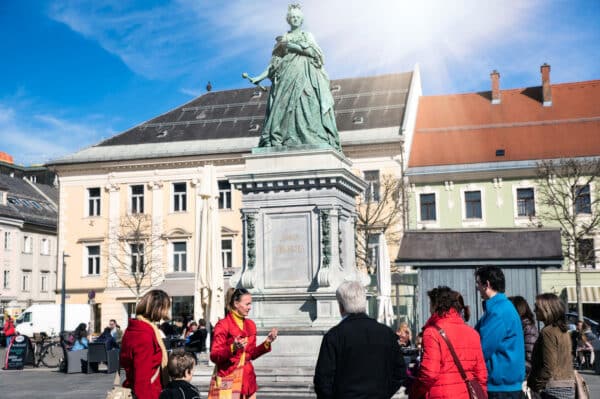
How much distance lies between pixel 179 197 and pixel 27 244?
1553cm

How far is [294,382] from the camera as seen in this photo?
1167 centimetres

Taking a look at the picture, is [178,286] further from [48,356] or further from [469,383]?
[469,383]

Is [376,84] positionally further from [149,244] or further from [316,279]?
[316,279]

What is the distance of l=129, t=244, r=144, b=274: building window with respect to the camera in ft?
145

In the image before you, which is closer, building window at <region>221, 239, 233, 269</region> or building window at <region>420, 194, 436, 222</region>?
building window at <region>420, 194, 436, 222</region>

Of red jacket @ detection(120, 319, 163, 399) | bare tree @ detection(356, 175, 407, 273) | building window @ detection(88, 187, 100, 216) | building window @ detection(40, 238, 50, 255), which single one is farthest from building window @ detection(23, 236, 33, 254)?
red jacket @ detection(120, 319, 163, 399)

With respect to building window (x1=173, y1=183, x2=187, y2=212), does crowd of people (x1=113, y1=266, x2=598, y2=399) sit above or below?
below

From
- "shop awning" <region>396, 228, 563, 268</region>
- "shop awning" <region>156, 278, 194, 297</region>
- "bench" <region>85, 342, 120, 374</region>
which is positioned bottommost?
"bench" <region>85, 342, 120, 374</region>

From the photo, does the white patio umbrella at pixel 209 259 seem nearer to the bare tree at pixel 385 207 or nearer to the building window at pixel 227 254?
the bare tree at pixel 385 207

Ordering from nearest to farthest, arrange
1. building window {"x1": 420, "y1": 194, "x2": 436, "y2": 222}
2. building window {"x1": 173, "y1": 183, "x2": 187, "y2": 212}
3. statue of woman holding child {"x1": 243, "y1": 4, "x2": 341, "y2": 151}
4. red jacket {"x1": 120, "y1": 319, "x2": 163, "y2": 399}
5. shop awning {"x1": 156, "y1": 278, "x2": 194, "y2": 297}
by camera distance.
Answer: red jacket {"x1": 120, "y1": 319, "x2": 163, "y2": 399} → statue of woman holding child {"x1": 243, "y1": 4, "x2": 341, "y2": 151} → building window {"x1": 420, "y1": 194, "x2": 436, "y2": 222} → shop awning {"x1": 156, "y1": 278, "x2": 194, "y2": 297} → building window {"x1": 173, "y1": 183, "x2": 187, "y2": 212}

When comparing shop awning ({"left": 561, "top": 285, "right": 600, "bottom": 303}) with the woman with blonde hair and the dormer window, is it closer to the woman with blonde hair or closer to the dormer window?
the dormer window

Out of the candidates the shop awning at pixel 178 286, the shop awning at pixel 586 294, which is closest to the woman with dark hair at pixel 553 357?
the shop awning at pixel 586 294

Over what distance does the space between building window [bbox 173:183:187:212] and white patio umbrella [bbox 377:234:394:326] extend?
28421 mm

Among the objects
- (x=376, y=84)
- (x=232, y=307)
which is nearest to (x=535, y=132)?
(x=376, y=84)
